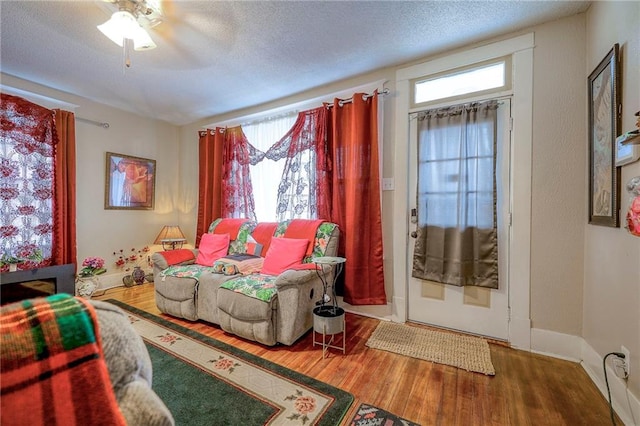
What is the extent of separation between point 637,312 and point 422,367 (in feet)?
3.79

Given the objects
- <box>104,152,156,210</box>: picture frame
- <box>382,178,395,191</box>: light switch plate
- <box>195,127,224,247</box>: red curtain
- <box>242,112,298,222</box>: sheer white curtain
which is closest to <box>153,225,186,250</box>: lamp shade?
<box>195,127,224,247</box>: red curtain

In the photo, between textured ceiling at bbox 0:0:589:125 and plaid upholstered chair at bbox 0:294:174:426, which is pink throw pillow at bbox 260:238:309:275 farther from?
plaid upholstered chair at bbox 0:294:174:426

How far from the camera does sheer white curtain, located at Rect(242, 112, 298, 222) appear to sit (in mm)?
3286

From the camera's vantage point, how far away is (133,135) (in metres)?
3.82

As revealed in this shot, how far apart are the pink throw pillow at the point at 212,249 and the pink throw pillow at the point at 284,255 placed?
70 cm

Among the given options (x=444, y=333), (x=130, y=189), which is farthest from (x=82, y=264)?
(x=444, y=333)

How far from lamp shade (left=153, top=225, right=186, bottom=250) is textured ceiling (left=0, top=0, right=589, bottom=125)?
1.83 metres

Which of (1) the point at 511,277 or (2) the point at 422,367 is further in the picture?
(1) the point at 511,277

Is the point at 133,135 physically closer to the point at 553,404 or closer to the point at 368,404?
the point at 368,404

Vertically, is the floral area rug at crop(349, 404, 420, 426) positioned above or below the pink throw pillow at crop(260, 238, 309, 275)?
below

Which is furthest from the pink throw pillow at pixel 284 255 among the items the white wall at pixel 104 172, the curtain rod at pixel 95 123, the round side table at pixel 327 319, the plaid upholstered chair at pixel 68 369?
the curtain rod at pixel 95 123

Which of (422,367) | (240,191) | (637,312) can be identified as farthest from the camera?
(240,191)

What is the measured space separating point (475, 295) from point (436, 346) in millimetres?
565

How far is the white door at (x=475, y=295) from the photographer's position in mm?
2180
